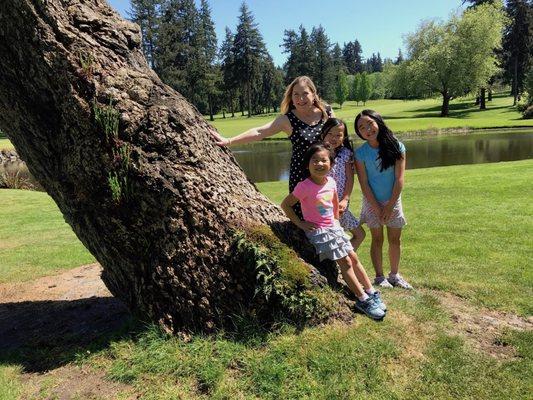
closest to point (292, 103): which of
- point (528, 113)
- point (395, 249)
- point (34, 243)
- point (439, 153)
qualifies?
point (395, 249)

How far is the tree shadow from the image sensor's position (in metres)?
4.56

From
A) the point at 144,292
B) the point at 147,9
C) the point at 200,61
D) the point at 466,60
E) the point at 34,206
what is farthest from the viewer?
the point at 200,61

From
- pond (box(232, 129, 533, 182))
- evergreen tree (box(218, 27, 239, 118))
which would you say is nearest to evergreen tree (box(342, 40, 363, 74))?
evergreen tree (box(218, 27, 239, 118))

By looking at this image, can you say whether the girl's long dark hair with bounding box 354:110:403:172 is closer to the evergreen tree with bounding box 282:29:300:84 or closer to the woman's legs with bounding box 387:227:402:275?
the woman's legs with bounding box 387:227:402:275

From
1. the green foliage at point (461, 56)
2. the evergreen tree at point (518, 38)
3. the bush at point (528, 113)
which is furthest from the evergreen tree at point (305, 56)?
the bush at point (528, 113)

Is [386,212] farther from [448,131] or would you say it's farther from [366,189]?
[448,131]

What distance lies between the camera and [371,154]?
17.8 ft

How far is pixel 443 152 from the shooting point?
31.5 metres

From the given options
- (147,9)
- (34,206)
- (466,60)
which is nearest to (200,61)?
(147,9)

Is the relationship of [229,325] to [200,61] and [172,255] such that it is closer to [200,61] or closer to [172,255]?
[172,255]

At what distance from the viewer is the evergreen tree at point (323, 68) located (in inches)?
3543

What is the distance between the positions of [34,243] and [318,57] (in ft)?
285

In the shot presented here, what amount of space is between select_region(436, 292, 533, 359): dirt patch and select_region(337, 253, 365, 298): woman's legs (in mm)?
989

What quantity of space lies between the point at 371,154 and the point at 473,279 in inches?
90.5
